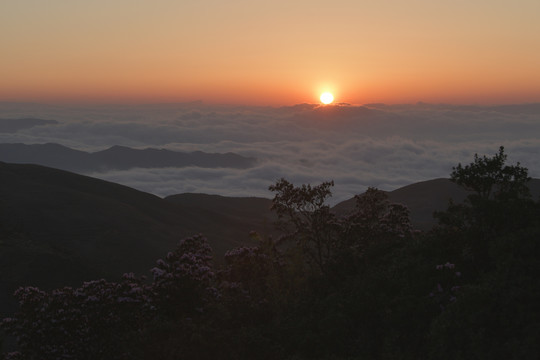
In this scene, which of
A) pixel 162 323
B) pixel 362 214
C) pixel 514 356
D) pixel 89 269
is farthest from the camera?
pixel 89 269

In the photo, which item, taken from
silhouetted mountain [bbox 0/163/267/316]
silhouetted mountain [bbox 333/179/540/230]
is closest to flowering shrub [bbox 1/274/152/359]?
silhouetted mountain [bbox 0/163/267/316]

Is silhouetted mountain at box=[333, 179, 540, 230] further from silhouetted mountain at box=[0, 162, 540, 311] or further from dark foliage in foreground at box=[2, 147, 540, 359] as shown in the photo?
dark foliage in foreground at box=[2, 147, 540, 359]

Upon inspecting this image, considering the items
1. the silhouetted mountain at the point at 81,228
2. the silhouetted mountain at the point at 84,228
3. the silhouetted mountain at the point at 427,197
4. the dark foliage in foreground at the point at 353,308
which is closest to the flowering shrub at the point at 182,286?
the dark foliage in foreground at the point at 353,308

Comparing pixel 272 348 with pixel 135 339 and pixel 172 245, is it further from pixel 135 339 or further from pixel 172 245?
pixel 172 245

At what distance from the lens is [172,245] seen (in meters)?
54.4

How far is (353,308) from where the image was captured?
13.7 m

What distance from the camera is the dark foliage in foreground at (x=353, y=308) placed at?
34.4 feet

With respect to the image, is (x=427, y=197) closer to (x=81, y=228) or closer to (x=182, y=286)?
(x=81, y=228)

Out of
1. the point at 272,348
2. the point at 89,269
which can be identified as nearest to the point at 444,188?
the point at 89,269

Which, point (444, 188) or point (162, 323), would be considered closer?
point (162, 323)

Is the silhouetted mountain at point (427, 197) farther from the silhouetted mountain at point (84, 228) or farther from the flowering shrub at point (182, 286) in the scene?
the flowering shrub at point (182, 286)

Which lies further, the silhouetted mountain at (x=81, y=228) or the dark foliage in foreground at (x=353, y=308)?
the silhouetted mountain at (x=81, y=228)

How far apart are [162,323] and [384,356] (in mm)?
5305

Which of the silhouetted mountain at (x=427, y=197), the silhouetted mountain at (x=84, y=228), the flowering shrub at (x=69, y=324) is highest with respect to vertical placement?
the flowering shrub at (x=69, y=324)
